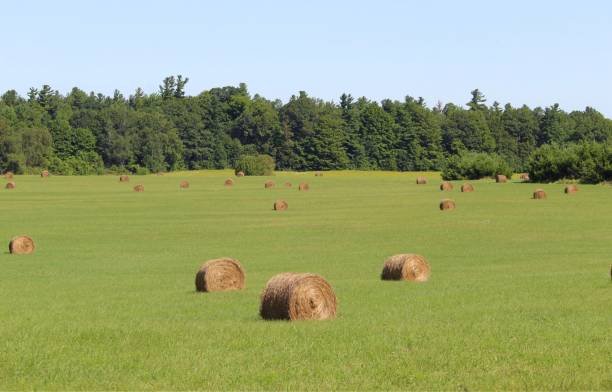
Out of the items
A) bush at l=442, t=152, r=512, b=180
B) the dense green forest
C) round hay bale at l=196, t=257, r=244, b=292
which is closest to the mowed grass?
round hay bale at l=196, t=257, r=244, b=292

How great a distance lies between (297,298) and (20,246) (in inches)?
856

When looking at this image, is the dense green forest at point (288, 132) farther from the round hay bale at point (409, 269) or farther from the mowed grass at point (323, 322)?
the round hay bale at point (409, 269)

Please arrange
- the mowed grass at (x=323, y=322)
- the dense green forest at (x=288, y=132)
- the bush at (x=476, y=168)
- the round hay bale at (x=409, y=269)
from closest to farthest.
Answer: the mowed grass at (x=323, y=322) < the round hay bale at (x=409, y=269) < the bush at (x=476, y=168) < the dense green forest at (x=288, y=132)

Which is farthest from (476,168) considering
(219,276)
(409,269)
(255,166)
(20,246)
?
(219,276)

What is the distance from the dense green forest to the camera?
15738 cm

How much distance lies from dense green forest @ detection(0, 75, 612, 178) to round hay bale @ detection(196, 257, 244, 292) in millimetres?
129708

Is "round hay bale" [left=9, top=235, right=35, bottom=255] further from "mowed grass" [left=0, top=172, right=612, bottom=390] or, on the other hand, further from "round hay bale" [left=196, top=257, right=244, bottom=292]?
"round hay bale" [left=196, top=257, right=244, bottom=292]

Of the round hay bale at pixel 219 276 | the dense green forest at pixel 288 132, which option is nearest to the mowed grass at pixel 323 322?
the round hay bale at pixel 219 276

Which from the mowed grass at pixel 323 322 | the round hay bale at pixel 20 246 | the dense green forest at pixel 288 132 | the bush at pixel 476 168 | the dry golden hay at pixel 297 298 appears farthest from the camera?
the dense green forest at pixel 288 132

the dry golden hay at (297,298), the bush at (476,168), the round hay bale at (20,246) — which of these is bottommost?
the round hay bale at (20,246)

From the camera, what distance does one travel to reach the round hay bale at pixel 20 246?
121 feet

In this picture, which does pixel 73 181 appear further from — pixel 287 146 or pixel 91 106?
pixel 91 106

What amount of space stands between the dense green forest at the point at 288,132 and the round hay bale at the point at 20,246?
116 meters

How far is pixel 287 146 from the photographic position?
6855 inches
